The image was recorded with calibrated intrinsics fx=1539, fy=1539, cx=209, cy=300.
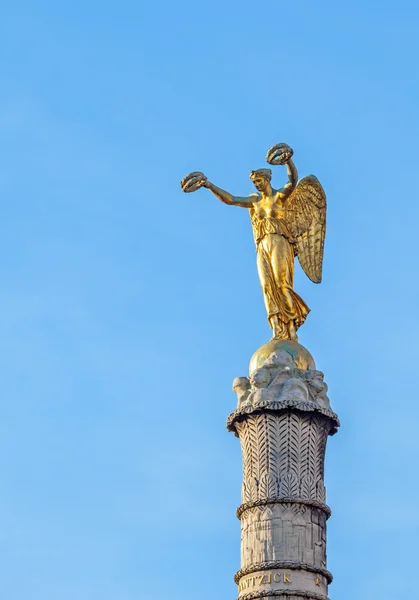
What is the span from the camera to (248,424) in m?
29.4

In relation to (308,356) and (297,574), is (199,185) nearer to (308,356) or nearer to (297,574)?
(308,356)

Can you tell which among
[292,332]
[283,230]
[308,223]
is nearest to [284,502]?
[292,332]

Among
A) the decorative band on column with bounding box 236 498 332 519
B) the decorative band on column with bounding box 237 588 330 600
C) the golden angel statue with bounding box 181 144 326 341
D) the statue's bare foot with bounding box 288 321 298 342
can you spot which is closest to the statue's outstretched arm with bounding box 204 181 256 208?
the golden angel statue with bounding box 181 144 326 341

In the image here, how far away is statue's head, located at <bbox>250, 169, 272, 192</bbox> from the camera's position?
3130 cm

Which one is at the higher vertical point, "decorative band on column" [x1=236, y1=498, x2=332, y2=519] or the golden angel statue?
the golden angel statue

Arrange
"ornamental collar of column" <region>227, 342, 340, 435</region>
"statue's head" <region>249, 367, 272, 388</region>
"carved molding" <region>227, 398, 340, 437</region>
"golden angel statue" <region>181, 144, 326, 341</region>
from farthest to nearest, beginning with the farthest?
"golden angel statue" <region>181, 144, 326, 341</region>, "statue's head" <region>249, 367, 272, 388</region>, "ornamental collar of column" <region>227, 342, 340, 435</region>, "carved molding" <region>227, 398, 340, 437</region>

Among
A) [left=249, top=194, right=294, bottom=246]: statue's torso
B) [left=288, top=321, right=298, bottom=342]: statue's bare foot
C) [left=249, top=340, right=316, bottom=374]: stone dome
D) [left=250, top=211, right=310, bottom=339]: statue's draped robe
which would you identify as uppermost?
[left=249, top=194, right=294, bottom=246]: statue's torso

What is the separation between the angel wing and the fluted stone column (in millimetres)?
2556

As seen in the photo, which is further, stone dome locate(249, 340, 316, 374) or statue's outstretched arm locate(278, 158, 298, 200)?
statue's outstretched arm locate(278, 158, 298, 200)

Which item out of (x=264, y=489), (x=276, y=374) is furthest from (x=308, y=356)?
(x=264, y=489)

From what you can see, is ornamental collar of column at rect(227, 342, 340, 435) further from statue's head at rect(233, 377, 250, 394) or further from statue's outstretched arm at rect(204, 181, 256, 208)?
statue's outstretched arm at rect(204, 181, 256, 208)

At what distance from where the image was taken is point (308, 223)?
3216 centimetres

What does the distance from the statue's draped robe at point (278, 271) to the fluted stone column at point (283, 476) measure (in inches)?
40.8

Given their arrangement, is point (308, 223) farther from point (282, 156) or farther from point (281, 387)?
point (281, 387)
